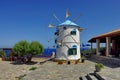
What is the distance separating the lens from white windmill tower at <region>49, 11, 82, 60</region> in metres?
28.4

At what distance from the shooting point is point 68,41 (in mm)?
28359

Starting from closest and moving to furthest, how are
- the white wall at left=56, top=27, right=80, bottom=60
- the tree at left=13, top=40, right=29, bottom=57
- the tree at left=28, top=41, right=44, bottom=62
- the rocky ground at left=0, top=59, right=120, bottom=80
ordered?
the rocky ground at left=0, top=59, right=120, bottom=80
the white wall at left=56, top=27, right=80, bottom=60
the tree at left=13, top=40, right=29, bottom=57
the tree at left=28, top=41, right=44, bottom=62

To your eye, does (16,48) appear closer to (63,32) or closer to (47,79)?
(63,32)

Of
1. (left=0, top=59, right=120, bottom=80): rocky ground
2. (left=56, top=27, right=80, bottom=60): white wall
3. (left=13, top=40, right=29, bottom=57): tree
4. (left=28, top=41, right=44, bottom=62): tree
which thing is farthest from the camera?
(left=28, top=41, right=44, bottom=62): tree

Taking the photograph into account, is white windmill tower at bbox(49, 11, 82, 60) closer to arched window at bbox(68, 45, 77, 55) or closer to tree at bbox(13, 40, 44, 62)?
arched window at bbox(68, 45, 77, 55)

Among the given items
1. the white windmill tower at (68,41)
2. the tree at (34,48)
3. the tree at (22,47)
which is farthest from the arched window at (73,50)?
the tree at (22,47)

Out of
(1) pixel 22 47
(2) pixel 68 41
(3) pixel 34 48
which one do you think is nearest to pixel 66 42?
(2) pixel 68 41

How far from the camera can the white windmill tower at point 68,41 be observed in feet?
93.2

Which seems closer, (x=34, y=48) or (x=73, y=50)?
(x=73, y=50)

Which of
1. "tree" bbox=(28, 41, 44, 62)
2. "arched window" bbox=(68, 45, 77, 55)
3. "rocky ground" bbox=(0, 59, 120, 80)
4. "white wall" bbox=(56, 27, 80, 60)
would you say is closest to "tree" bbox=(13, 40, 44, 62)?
"tree" bbox=(28, 41, 44, 62)

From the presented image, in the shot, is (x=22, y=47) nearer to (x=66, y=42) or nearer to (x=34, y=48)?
(x=34, y=48)

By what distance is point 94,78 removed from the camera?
1356cm

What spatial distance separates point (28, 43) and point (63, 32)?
723cm

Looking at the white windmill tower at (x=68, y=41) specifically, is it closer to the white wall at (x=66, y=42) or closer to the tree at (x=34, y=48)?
the white wall at (x=66, y=42)
